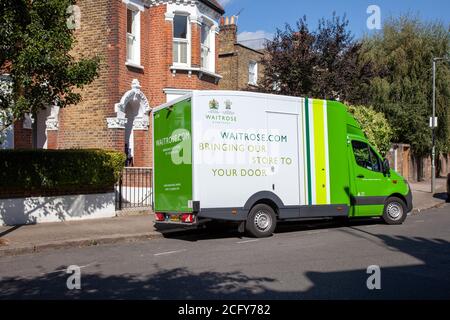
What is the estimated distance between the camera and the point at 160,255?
30.8 ft

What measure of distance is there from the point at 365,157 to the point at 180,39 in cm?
912

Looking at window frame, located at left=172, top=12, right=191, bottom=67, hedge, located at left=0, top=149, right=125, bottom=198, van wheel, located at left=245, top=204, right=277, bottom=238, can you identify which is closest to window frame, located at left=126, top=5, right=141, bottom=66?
window frame, located at left=172, top=12, right=191, bottom=67

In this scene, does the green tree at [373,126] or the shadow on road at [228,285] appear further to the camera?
the green tree at [373,126]

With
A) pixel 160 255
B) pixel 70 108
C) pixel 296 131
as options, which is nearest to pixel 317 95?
pixel 296 131

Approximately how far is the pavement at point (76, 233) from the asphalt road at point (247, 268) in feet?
1.06

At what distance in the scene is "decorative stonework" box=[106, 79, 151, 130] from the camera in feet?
56.7

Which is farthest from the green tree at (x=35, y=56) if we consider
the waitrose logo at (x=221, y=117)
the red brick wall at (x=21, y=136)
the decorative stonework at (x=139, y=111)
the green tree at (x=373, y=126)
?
the green tree at (x=373, y=126)

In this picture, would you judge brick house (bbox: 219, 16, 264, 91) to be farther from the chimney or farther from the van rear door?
the van rear door

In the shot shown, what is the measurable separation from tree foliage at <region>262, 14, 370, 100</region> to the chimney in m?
7.94

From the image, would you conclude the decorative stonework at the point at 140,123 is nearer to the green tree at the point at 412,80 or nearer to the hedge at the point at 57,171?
the hedge at the point at 57,171

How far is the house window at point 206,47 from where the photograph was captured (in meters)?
20.4

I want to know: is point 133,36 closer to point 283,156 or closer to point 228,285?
point 283,156

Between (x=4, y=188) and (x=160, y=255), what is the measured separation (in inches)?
209
